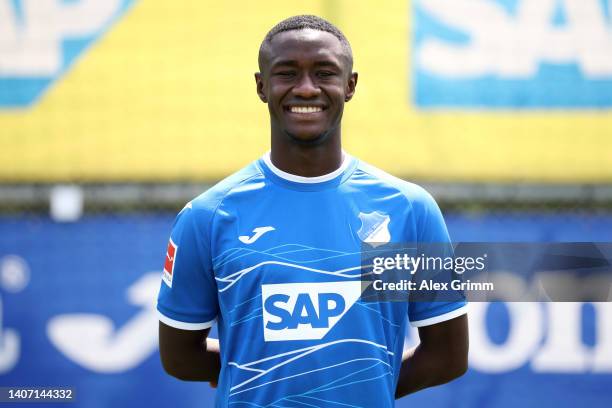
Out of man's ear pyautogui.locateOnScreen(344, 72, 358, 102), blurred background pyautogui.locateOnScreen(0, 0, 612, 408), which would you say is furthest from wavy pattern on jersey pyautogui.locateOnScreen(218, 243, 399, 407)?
blurred background pyautogui.locateOnScreen(0, 0, 612, 408)

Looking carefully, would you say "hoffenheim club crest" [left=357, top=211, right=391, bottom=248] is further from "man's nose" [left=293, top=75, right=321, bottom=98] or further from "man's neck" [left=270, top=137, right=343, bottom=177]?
"man's nose" [left=293, top=75, right=321, bottom=98]

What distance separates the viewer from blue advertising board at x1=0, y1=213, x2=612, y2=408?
11.7 ft

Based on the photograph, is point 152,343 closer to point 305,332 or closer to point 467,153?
point 467,153

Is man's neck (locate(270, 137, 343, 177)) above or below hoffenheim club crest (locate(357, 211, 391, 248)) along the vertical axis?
above

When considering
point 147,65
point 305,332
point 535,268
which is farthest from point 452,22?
point 305,332

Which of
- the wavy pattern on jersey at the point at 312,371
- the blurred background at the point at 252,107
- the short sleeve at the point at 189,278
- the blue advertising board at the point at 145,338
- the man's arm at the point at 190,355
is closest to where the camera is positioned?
the wavy pattern on jersey at the point at 312,371

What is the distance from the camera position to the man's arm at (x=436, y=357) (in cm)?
195

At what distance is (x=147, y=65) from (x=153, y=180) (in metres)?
0.53

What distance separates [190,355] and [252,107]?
6.52 feet

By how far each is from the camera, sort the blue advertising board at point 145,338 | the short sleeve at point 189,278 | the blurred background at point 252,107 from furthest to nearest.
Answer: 1. the blurred background at point 252,107
2. the blue advertising board at point 145,338
3. the short sleeve at point 189,278

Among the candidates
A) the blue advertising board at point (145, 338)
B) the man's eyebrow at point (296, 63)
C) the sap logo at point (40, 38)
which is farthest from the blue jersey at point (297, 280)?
the sap logo at point (40, 38)

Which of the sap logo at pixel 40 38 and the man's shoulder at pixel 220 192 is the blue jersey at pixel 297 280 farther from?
the sap logo at pixel 40 38

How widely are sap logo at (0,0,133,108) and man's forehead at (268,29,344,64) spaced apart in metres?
2.24

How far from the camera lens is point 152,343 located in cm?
359
